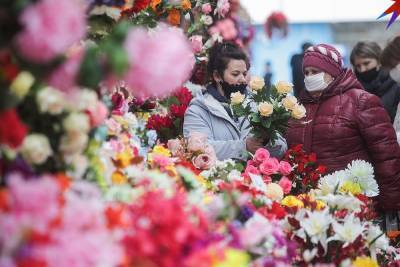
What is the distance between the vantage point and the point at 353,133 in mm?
3850

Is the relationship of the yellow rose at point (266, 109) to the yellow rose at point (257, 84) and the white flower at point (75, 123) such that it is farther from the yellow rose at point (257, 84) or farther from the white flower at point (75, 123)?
the white flower at point (75, 123)

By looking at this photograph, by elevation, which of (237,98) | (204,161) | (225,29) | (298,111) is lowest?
(204,161)

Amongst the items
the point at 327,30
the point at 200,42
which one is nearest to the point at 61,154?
the point at 200,42

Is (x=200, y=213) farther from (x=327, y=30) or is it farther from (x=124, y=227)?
(x=327, y=30)

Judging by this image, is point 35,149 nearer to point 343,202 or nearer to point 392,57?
point 343,202

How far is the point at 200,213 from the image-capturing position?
68.1 inches

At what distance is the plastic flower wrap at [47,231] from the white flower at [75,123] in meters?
0.20

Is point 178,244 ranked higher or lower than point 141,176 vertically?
lower

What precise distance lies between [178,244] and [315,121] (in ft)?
8.23

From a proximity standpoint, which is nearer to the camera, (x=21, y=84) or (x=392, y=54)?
(x=21, y=84)

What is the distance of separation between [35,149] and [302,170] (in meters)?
2.31

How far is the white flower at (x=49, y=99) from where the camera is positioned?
1.56 m

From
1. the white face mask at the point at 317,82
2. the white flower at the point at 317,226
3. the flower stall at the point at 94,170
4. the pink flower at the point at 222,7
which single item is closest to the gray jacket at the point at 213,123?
the white face mask at the point at 317,82

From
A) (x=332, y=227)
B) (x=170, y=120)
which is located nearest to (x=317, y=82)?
(x=170, y=120)
